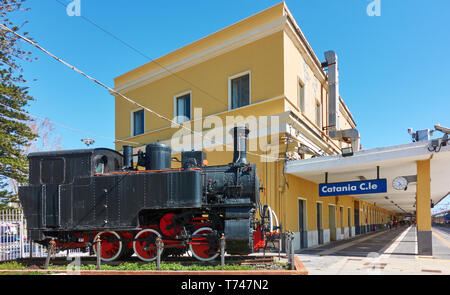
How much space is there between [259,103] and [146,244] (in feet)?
24.7

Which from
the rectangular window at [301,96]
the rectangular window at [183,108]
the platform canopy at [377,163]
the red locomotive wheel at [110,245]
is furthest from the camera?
the rectangular window at [183,108]

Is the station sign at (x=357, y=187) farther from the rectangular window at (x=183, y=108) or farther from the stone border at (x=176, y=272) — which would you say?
the rectangular window at (x=183, y=108)

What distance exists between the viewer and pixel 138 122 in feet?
A: 63.8

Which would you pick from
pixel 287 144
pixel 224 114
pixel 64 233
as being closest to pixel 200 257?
pixel 64 233

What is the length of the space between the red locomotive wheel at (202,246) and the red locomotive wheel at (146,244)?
1.00 meters

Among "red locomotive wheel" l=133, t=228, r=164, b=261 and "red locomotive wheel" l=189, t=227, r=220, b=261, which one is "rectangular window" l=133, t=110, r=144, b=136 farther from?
"red locomotive wheel" l=189, t=227, r=220, b=261

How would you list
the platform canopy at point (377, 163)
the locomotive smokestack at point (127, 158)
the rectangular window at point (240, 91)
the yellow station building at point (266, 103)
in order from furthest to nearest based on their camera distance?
the rectangular window at point (240, 91), the yellow station building at point (266, 103), the platform canopy at point (377, 163), the locomotive smokestack at point (127, 158)

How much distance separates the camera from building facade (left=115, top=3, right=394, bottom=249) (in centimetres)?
1318

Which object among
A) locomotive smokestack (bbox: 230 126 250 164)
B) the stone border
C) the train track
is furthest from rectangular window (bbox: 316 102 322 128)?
the stone border

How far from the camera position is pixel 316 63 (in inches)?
689

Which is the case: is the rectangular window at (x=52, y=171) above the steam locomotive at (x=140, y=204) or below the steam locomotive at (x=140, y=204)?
above

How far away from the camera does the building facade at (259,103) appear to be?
43.2 feet

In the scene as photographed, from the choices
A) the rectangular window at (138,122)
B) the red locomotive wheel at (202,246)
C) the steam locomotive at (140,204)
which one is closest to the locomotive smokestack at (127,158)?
the steam locomotive at (140,204)

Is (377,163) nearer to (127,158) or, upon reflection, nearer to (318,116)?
(318,116)
